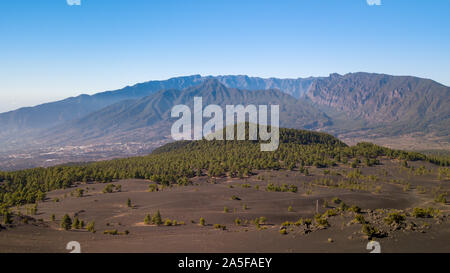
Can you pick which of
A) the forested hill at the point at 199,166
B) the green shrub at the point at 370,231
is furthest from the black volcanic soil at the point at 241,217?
the forested hill at the point at 199,166

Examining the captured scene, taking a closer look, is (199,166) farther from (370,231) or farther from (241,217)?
(370,231)

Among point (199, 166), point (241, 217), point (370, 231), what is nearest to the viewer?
point (370, 231)

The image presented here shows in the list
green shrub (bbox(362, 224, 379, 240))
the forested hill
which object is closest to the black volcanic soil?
green shrub (bbox(362, 224, 379, 240))

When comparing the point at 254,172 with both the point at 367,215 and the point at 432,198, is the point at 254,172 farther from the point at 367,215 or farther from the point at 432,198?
the point at 367,215

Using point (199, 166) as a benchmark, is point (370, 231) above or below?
above

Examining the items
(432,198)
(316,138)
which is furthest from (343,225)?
(316,138)

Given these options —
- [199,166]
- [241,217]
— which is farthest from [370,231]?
[199,166]
